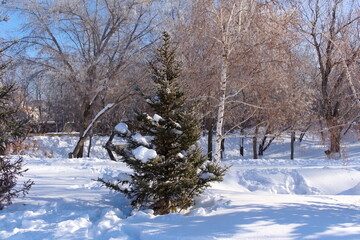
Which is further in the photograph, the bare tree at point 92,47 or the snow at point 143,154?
the bare tree at point 92,47

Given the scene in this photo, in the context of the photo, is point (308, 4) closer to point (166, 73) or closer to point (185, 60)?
point (185, 60)

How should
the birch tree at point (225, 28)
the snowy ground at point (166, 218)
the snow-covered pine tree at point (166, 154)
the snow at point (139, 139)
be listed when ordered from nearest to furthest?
the snowy ground at point (166, 218) → the snow-covered pine tree at point (166, 154) → the snow at point (139, 139) → the birch tree at point (225, 28)

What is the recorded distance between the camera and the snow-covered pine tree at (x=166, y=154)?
546cm

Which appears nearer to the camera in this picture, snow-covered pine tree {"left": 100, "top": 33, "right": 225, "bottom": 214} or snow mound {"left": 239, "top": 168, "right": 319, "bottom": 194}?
snow-covered pine tree {"left": 100, "top": 33, "right": 225, "bottom": 214}

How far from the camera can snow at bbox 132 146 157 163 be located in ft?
17.3

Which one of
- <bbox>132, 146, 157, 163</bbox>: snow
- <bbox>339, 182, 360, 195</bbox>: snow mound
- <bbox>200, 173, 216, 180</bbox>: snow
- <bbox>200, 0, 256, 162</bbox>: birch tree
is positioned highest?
<bbox>200, 0, 256, 162</bbox>: birch tree

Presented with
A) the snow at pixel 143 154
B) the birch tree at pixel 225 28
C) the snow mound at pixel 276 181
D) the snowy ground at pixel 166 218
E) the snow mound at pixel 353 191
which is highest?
the birch tree at pixel 225 28

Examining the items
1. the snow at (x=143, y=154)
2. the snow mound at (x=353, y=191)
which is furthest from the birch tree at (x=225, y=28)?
the snow mound at (x=353, y=191)

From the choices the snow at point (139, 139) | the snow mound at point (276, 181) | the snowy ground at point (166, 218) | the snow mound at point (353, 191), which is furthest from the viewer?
the snow mound at point (276, 181)

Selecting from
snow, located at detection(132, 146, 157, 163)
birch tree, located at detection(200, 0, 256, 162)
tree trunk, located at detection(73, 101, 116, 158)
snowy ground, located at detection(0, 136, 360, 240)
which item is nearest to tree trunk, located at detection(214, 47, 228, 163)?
birch tree, located at detection(200, 0, 256, 162)

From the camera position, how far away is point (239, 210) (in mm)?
5250

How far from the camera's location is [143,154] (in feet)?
17.4

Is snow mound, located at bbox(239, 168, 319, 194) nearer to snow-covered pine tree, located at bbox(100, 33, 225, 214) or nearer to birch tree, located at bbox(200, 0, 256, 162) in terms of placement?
birch tree, located at bbox(200, 0, 256, 162)

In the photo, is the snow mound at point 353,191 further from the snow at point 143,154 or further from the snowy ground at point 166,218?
the snow at point 143,154
